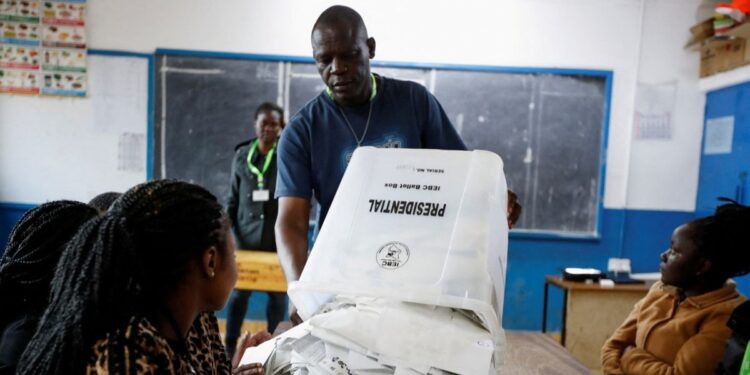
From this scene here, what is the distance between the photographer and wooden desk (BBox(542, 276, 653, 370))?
108 inches

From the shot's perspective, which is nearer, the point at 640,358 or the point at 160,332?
the point at 160,332

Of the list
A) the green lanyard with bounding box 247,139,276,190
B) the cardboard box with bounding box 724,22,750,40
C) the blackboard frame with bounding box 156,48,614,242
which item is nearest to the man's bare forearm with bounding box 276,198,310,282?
the green lanyard with bounding box 247,139,276,190

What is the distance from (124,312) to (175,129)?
312 cm

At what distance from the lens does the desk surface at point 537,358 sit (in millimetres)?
1201

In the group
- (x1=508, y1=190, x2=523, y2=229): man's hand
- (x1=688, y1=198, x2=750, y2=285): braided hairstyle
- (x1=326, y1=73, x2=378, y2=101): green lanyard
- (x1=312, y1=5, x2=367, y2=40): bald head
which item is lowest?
(x1=688, y1=198, x2=750, y2=285): braided hairstyle

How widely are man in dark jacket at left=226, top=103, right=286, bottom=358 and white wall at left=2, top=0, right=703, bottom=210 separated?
708mm

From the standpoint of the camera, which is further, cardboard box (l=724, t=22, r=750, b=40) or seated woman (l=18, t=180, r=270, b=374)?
cardboard box (l=724, t=22, r=750, b=40)

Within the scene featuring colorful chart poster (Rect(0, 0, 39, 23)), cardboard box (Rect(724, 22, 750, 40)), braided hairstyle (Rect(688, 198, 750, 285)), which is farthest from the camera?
colorful chart poster (Rect(0, 0, 39, 23))

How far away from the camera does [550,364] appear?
1.25 m

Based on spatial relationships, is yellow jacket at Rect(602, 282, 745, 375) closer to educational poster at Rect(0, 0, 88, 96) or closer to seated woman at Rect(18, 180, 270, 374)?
seated woman at Rect(18, 180, 270, 374)

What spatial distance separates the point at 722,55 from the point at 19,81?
4.75 metres

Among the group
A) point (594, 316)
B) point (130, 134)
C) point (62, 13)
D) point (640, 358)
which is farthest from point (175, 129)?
point (640, 358)

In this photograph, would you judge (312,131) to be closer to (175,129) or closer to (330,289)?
(330,289)

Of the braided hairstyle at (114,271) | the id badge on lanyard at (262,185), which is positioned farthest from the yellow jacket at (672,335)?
the id badge on lanyard at (262,185)
